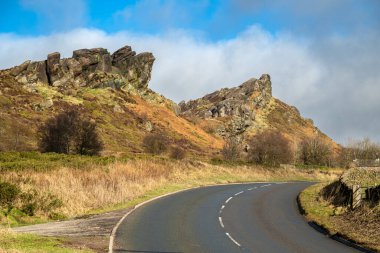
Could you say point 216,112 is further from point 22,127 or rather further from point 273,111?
point 22,127

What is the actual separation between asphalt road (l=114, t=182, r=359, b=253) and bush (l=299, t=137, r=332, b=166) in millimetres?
57288

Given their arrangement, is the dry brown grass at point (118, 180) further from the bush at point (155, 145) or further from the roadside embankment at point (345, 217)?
the bush at point (155, 145)

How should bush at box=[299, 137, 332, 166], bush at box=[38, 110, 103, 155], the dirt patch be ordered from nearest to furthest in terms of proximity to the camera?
the dirt patch
bush at box=[38, 110, 103, 155]
bush at box=[299, 137, 332, 166]

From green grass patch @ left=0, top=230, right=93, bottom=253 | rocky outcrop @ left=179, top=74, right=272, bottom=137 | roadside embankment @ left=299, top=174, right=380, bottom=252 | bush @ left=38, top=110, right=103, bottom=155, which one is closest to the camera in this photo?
green grass patch @ left=0, top=230, right=93, bottom=253

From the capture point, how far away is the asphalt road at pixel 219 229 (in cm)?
1363

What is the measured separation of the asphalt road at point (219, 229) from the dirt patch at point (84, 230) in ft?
1.79

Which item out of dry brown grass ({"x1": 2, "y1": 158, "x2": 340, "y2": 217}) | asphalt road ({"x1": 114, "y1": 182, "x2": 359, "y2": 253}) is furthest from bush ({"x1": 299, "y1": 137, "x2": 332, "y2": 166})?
asphalt road ({"x1": 114, "y1": 182, "x2": 359, "y2": 253})

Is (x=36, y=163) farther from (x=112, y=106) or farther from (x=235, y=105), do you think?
(x=235, y=105)

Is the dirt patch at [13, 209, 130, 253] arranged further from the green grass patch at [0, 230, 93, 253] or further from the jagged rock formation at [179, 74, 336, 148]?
the jagged rock formation at [179, 74, 336, 148]

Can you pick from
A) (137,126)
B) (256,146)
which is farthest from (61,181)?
(137,126)

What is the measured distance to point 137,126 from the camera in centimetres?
10056

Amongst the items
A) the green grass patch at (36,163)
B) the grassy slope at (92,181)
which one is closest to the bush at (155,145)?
the grassy slope at (92,181)

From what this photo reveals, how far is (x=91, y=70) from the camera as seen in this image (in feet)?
390

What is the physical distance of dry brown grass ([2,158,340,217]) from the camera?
22844mm
